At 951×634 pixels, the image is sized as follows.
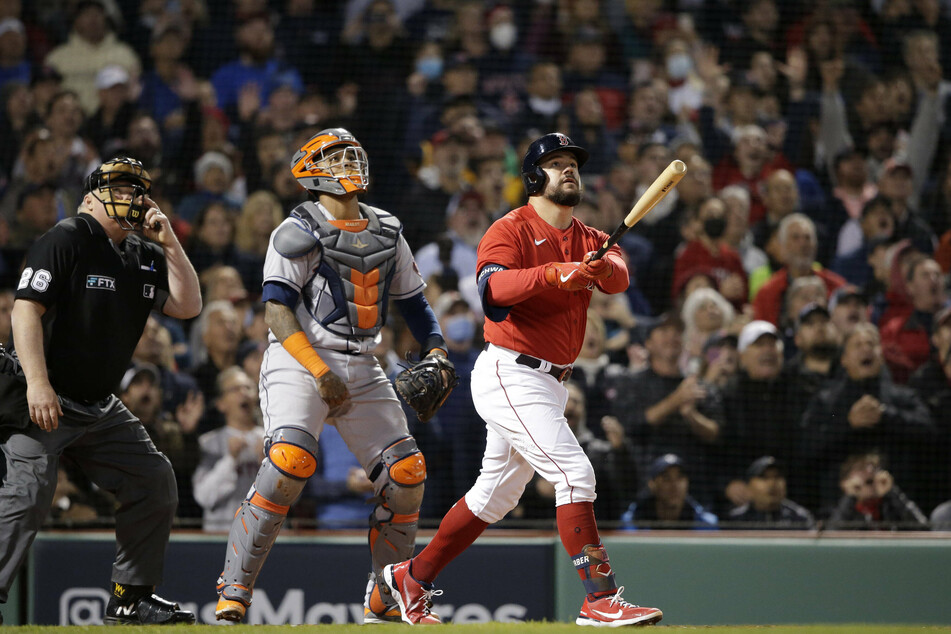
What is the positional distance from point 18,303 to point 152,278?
544 millimetres

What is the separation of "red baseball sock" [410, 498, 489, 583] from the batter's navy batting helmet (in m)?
1.27

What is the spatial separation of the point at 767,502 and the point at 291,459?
131 inches

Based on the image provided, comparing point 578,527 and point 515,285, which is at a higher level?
point 515,285

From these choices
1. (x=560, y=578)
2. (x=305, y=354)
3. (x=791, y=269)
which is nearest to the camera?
(x=305, y=354)

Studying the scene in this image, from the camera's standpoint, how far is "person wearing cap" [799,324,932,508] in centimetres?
671

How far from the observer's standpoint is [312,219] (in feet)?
14.8

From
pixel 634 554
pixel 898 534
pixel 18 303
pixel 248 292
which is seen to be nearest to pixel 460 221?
pixel 248 292

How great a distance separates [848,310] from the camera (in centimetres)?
742

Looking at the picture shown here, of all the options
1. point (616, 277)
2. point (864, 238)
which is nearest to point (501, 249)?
point (616, 277)

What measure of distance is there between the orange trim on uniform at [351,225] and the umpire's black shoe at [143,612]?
5.35 feet

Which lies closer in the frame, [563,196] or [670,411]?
[563,196]

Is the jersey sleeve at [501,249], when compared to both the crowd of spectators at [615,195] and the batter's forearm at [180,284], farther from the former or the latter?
the crowd of spectators at [615,195]

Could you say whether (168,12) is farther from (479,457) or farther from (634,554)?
(634,554)

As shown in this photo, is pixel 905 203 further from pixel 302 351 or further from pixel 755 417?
pixel 302 351
